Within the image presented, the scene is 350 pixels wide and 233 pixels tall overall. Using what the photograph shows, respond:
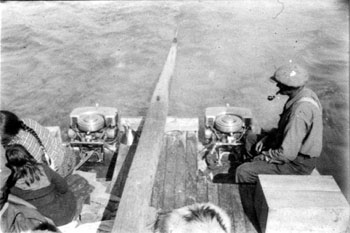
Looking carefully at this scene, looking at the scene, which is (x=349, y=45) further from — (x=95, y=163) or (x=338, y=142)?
(x=95, y=163)

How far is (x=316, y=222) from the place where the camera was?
316 cm

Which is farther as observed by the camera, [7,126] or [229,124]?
[229,124]

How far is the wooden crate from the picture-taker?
312 centimetres

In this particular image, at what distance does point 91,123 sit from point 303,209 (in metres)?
3.50

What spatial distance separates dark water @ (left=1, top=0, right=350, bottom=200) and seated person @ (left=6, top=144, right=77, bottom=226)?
18.7 ft

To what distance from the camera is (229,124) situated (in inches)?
212

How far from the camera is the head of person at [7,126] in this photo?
3793mm

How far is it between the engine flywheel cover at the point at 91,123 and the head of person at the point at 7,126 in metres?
1.58

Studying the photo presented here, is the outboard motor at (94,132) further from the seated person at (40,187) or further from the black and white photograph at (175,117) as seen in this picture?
the seated person at (40,187)

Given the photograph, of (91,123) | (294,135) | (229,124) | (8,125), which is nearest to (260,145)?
(229,124)

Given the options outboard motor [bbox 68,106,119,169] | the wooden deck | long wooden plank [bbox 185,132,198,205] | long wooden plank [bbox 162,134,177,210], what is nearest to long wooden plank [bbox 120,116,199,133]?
long wooden plank [bbox 185,132,198,205]

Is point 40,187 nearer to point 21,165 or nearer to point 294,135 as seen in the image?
point 21,165

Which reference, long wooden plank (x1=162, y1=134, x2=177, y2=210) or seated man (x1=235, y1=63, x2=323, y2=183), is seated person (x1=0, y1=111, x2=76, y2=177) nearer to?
long wooden plank (x1=162, y1=134, x2=177, y2=210)

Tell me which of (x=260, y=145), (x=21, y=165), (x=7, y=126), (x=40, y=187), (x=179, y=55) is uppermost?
(x=21, y=165)
